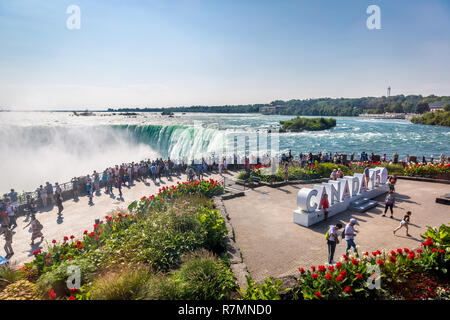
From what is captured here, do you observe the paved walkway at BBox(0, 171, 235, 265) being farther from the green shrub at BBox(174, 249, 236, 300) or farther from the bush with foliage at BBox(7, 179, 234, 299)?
the green shrub at BBox(174, 249, 236, 300)

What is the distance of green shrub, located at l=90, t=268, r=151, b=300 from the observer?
4609 millimetres

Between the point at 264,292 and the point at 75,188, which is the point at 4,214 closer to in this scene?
the point at 75,188

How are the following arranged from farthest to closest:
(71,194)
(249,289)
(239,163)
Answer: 1. (239,163)
2. (71,194)
3. (249,289)

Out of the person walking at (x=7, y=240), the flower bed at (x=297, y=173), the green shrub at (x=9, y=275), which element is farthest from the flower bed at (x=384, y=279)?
the flower bed at (x=297, y=173)

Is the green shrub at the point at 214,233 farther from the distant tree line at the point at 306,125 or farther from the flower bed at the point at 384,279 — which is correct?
the distant tree line at the point at 306,125

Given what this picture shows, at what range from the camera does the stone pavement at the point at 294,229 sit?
24.0 ft

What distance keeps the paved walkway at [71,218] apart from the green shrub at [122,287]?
14.5 ft

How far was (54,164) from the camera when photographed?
32781 mm

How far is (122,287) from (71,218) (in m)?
8.94

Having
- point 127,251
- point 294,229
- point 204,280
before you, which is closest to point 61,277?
point 127,251
